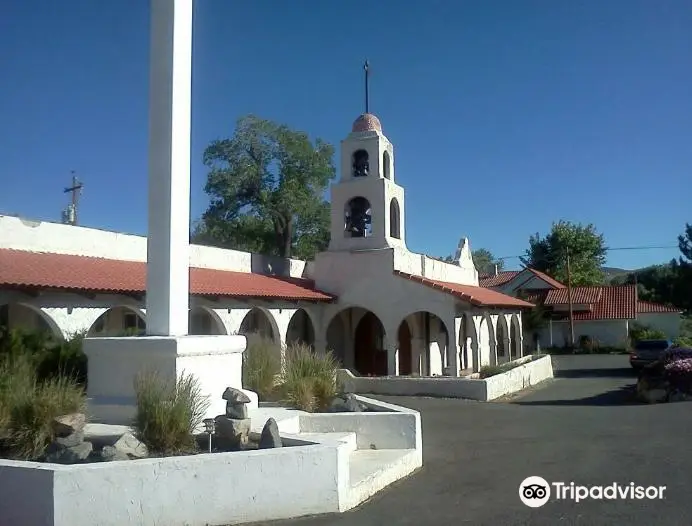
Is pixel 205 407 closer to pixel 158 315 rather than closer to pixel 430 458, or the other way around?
pixel 158 315

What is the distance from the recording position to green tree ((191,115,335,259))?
3519 cm

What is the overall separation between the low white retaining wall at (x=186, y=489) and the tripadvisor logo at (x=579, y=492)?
1.77 meters

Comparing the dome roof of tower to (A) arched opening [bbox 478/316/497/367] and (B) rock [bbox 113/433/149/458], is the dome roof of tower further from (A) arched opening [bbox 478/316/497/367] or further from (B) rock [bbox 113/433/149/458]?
(B) rock [bbox 113/433/149/458]

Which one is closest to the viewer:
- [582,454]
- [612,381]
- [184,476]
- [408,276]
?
[184,476]

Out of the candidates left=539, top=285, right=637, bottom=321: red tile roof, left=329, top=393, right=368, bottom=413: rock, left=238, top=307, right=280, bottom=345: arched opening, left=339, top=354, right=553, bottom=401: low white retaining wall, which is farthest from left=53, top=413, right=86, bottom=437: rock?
Result: left=539, top=285, right=637, bottom=321: red tile roof

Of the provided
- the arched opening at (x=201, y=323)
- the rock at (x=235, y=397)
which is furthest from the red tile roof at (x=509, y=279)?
Answer: the rock at (x=235, y=397)

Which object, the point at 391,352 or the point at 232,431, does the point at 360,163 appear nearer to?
the point at 391,352

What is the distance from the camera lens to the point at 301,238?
3716 centimetres

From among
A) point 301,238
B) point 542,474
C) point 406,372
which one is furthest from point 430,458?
point 301,238

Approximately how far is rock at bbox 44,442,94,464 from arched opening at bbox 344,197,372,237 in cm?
1731

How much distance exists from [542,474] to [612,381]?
58.3ft

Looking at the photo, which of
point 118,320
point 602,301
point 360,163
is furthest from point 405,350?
point 602,301

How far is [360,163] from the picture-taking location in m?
23.7

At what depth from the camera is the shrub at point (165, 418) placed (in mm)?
6605
